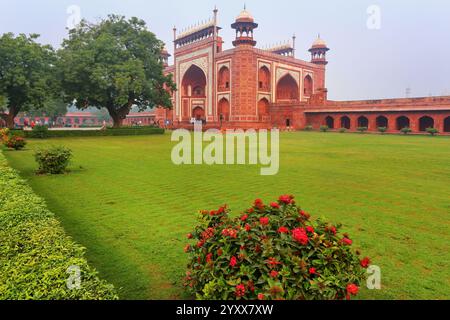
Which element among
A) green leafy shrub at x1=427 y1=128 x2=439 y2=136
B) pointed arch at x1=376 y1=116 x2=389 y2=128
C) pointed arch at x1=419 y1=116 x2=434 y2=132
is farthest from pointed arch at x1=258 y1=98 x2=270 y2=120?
green leafy shrub at x1=427 y1=128 x2=439 y2=136

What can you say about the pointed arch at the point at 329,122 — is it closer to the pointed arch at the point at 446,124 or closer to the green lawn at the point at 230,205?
the pointed arch at the point at 446,124

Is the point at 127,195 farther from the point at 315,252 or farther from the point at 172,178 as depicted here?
the point at 315,252

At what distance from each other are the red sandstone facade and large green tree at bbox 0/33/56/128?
18.0m

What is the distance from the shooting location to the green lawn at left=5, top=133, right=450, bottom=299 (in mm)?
3258

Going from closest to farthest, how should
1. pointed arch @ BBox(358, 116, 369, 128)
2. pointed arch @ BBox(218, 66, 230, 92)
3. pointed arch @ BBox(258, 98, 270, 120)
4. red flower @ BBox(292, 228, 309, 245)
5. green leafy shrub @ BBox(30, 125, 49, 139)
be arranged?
1. red flower @ BBox(292, 228, 309, 245)
2. green leafy shrub @ BBox(30, 125, 49, 139)
3. pointed arch @ BBox(358, 116, 369, 128)
4. pointed arch @ BBox(218, 66, 230, 92)
5. pointed arch @ BBox(258, 98, 270, 120)

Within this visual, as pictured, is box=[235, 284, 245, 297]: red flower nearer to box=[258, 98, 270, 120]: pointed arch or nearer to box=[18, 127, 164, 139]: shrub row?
box=[18, 127, 164, 139]: shrub row

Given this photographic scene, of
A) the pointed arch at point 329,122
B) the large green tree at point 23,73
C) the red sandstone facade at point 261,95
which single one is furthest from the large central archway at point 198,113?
the large green tree at point 23,73

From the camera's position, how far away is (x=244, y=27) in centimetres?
3641

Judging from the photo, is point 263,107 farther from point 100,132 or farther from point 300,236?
point 300,236

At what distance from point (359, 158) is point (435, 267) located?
915 cm

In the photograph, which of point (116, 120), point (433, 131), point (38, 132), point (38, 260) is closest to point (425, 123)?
point (433, 131)

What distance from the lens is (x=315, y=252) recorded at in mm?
2332

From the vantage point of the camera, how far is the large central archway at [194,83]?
4462 cm

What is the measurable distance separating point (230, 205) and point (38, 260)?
3.40 metres
